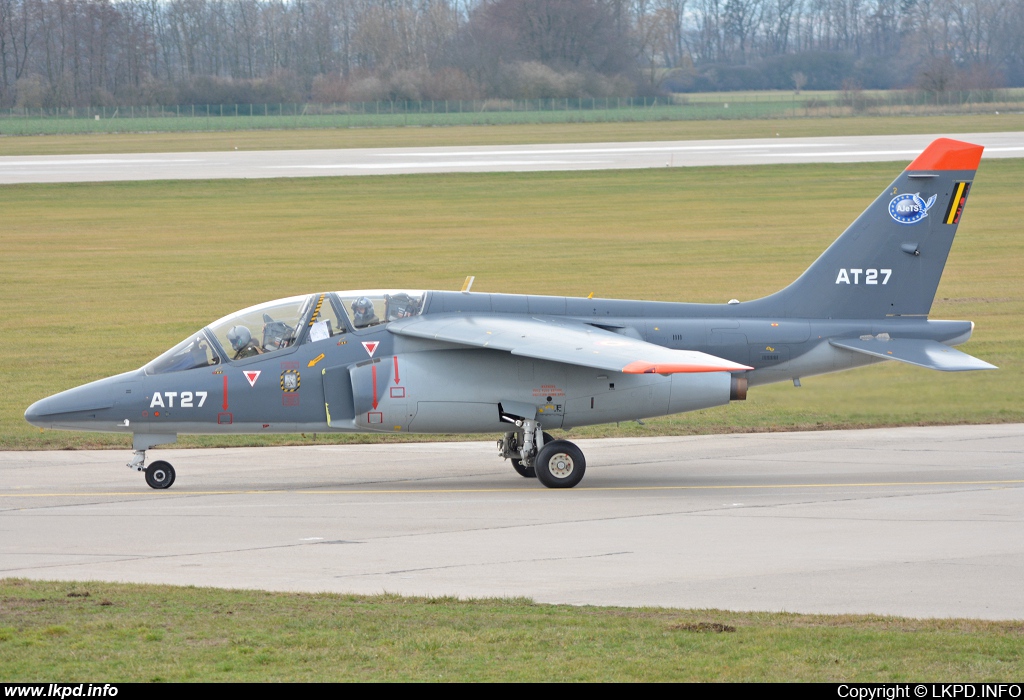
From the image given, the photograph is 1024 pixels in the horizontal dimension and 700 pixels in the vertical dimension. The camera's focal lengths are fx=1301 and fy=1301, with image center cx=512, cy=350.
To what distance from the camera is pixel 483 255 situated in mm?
40625

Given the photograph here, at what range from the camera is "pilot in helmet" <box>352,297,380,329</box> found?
57.0ft

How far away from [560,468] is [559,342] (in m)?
1.69

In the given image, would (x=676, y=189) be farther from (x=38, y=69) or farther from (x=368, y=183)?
(x=38, y=69)

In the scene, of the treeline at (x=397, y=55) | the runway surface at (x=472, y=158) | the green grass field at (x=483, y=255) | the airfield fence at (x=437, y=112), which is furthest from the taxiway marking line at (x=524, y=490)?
the treeline at (x=397, y=55)

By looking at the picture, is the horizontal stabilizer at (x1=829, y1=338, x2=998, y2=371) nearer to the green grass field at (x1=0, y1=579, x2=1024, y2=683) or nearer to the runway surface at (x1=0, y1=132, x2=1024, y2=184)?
the green grass field at (x1=0, y1=579, x2=1024, y2=683)

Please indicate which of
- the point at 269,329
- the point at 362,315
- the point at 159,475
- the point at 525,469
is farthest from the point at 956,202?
the point at 159,475

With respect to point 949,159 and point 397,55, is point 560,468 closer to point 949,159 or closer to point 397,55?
point 949,159

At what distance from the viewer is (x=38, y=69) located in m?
135

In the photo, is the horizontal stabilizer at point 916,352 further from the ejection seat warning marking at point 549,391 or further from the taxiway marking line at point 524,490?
the ejection seat warning marking at point 549,391

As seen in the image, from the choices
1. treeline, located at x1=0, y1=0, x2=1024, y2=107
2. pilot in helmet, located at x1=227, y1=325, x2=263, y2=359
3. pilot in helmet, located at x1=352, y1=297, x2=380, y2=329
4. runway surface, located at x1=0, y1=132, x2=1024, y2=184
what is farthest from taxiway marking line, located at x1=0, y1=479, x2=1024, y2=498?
treeline, located at x1=0, y1=0, x2=1024, y2=107

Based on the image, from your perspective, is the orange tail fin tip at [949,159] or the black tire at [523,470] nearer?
the black tire at [523,470]

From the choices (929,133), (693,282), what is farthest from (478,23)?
(693,282)

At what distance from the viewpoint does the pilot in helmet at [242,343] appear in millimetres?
17219

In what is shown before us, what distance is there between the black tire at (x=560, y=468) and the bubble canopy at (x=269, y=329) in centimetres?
285
